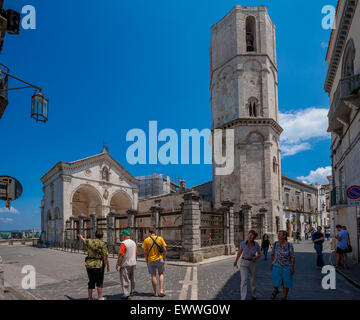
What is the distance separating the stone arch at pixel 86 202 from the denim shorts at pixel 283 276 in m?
29.5

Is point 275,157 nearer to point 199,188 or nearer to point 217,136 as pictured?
point 217,136

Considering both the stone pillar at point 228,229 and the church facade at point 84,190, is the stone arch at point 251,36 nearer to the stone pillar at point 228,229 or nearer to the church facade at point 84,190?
the stone pillar at point 228,229

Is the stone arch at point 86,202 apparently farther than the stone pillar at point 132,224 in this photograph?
Yes

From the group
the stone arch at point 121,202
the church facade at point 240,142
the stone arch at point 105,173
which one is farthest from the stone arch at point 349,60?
the stone arch at point 121,202

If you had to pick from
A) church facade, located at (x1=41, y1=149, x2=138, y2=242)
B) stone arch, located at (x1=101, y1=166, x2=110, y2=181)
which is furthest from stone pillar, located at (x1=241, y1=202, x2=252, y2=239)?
stone arch, located at (x1=101, y1=166, x2=110, y2=181)

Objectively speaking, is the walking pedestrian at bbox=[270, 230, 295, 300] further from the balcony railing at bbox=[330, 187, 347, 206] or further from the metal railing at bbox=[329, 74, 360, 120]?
the balcony railing at bbox=[330, 187, 347, 206]

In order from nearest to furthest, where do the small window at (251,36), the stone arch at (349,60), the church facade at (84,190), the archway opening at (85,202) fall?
the stone arch at (349,60)
the church facade at (84,190)
the small window at (251,36)
the archway opening at (85,202)

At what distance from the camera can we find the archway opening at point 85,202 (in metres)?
34.5

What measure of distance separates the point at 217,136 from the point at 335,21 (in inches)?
610

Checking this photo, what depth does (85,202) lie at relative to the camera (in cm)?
3681

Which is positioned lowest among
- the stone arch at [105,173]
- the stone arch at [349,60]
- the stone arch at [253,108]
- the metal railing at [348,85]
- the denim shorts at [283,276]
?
the denim shorts at [283,276]

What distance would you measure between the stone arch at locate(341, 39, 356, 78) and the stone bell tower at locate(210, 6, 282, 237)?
518 inches

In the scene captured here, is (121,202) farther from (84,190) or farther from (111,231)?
(111,231)

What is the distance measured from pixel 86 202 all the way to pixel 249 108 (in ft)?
77.0
